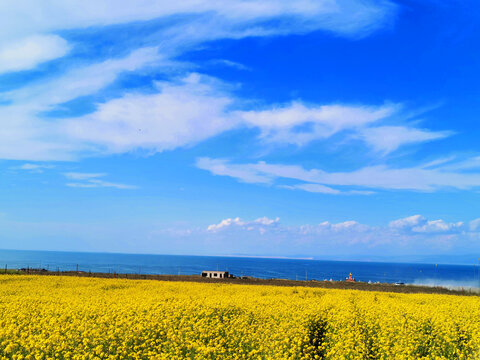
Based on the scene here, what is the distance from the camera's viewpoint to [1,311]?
63.0ft

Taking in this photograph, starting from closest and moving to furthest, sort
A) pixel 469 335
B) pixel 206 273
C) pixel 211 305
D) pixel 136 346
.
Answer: pixel 136 346
pixel 469 335
pixel 211 305
pixel 206 273

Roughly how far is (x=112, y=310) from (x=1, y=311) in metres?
5.94

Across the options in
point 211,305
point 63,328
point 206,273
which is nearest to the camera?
point 63,328

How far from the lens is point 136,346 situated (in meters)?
13.6

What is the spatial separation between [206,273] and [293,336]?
67.3 meters

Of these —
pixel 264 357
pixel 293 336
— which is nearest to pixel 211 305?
pixel 293 336

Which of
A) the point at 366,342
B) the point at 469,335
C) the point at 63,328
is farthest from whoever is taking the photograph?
the point at 469,335

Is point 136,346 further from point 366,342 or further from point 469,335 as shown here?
point 469,335

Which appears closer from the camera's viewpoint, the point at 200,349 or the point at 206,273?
the point at 200,349

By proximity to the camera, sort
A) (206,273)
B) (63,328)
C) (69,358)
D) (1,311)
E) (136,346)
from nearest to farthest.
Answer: (69,358) < (136,346) < (63,328) < (1,311) < (206,273)

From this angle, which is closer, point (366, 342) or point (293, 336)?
point (293, 336)

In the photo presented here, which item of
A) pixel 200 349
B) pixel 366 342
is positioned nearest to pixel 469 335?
pixel 366 342

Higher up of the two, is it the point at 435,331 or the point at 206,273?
the point at 435,331

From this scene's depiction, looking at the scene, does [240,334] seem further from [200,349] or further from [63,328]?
[63,328]
